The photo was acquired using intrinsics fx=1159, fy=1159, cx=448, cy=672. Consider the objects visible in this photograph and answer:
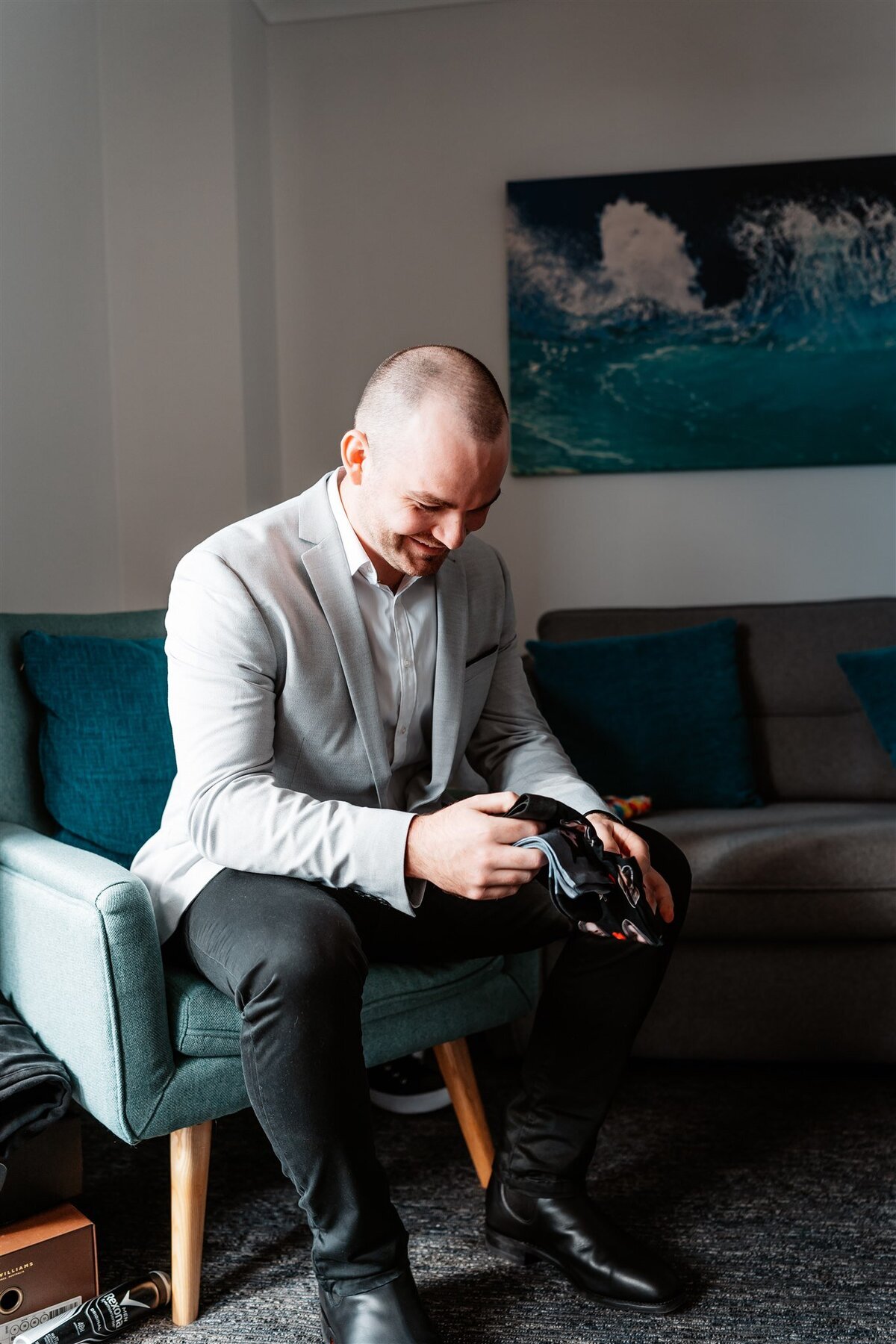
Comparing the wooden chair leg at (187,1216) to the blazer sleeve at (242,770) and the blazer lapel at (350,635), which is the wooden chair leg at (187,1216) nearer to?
the blazer sleeve at (242,770)

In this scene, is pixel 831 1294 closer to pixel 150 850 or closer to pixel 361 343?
pixel 150 850

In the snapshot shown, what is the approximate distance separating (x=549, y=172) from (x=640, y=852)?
221cm

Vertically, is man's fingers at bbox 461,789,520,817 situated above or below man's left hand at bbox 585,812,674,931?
above

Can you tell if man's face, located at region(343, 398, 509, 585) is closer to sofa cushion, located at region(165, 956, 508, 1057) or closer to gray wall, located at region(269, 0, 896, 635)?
sofa cushion, located at region(165, 956, 508, 1057)

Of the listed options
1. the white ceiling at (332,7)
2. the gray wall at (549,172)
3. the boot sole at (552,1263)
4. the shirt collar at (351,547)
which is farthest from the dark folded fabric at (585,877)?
the white ceiling at (332,7)

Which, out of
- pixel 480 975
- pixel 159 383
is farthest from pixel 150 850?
pixel 159 383

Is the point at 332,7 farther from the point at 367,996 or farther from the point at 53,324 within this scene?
the point at 367,996

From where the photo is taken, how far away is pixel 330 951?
1.23 meters

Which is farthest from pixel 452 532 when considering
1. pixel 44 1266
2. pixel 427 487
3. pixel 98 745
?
pixel 44 1266

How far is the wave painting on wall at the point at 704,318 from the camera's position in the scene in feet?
9.40

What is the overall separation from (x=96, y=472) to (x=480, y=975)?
1.70m

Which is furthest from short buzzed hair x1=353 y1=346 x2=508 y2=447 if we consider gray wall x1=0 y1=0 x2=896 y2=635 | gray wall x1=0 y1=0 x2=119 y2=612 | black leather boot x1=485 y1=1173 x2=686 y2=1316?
gray wall x1=0 y1=0 x2=896 y2=635

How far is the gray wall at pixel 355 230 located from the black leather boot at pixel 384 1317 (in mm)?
1740

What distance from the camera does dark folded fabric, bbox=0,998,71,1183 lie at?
1.31m
